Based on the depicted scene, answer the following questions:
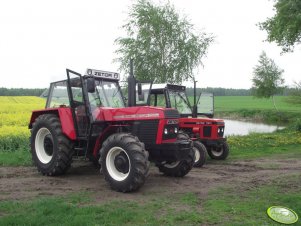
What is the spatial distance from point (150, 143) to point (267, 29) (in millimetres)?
20296

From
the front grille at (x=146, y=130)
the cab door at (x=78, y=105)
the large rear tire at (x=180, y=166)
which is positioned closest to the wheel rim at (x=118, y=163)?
the front grille at (x=146, y=130)

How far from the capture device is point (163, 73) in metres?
19.4

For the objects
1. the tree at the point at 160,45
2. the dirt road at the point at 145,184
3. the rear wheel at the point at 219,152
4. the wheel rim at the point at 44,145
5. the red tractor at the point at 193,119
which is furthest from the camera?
the tree at the point at 160,45

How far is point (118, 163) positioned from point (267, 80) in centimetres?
4027

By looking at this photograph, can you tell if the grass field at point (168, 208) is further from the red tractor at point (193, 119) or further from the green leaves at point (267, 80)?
the green leaves at point (267, 80)

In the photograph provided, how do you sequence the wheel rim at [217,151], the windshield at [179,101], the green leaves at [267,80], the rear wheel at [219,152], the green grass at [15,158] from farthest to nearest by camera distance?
the green leaves at [267,80]
the wheel rim at [217,151]
the rear wheel at [219,152]
the windshield at [179,101]
the green grass at [15,158]

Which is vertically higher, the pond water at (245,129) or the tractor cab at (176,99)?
the tractor cab at (176,99)

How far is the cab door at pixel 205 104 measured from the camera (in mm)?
12564

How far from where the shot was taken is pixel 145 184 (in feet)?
27.1

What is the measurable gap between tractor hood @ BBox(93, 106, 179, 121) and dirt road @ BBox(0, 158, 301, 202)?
136 centimetres

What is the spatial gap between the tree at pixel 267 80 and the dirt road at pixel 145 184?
35.4 metres

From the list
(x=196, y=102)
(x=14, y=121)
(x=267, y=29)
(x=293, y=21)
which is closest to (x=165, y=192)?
(x=196, y=102)

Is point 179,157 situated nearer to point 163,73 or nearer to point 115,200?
point 115,200

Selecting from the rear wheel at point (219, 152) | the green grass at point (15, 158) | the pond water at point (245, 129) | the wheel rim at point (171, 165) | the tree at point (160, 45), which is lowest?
the pond water at point (245, 129)
